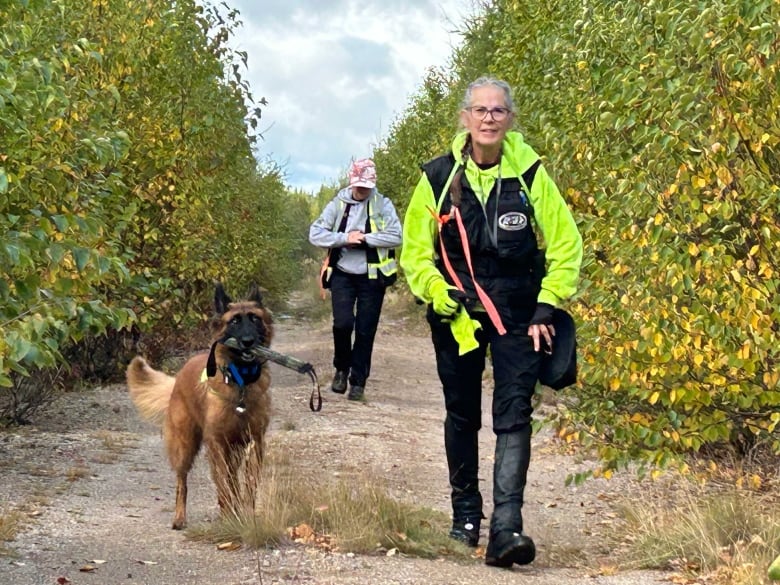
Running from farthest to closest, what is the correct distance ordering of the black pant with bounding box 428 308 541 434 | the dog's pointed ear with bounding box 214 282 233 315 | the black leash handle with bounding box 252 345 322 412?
the dog's pointed ear with bounding box 214 282 233 315 → the black leash handle with bounding box 252 345 322 412 → the black pant with bounding box 428 308 541 434

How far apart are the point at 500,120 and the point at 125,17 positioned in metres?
7.10

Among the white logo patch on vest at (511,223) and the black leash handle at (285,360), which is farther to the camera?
the black leash handle at (285,360)

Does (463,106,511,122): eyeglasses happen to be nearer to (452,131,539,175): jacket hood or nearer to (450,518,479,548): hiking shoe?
(452,131,539,175): jacket hood

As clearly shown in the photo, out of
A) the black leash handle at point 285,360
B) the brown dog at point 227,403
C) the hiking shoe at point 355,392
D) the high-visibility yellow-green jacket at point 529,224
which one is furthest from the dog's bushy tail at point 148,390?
the hiking shoe at point 355,392

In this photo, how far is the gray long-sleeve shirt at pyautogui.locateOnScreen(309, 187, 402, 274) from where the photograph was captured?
10844mm

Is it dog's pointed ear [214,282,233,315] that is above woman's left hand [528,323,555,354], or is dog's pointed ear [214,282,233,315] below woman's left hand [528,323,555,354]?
above

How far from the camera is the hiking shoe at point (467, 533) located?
5930 mm

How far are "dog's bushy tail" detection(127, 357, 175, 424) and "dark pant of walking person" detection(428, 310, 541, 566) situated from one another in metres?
2.34

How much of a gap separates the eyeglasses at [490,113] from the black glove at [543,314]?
960 mm

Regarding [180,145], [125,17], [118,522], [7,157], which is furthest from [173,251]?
[7,157]

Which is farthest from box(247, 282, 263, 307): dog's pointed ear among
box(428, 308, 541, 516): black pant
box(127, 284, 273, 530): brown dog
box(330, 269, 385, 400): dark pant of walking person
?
box(330, 269, 385, 400): dark pant of walking person

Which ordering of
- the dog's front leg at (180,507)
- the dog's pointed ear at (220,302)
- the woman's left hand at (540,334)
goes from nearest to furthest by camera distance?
the woman's left hand at (540,334) < the dog's front leg at (180,507) < the dog's pointed ear at (220,302)

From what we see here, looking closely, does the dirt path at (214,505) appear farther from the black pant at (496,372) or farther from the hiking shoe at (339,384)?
the black pant at (496,372)

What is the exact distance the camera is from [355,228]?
11.0 metres
